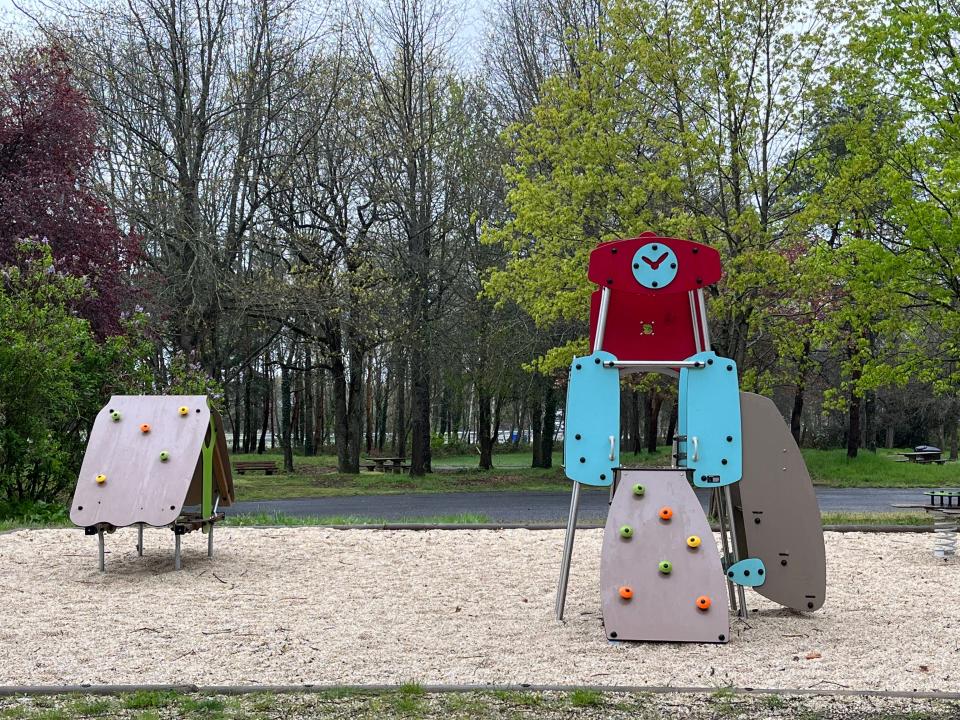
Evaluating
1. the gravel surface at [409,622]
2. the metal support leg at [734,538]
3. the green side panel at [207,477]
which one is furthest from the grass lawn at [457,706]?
the green side panel at [207,477]

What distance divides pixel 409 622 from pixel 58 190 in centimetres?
1319

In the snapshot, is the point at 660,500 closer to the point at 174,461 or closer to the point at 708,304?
the point at 174,461

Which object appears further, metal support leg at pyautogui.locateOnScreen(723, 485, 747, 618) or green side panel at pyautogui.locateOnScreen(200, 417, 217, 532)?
green side panel at pyautogui.locateOnScreen(200, 417, 217, 532)

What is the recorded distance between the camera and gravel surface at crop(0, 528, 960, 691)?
494 centimetres

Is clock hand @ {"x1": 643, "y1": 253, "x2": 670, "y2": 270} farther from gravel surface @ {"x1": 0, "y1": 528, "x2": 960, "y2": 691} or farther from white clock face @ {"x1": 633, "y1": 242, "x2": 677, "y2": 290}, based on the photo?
gravel surface @ {"x1": 0, "y1": 528, "x2": 960, "y2": 691}

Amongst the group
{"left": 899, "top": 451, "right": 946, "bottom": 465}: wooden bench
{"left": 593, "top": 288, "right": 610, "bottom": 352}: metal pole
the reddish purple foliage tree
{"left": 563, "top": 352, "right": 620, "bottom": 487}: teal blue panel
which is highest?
the reddish purple foliage tree

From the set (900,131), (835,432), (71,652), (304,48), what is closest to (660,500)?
(71,652)

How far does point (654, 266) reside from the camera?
6.61 m

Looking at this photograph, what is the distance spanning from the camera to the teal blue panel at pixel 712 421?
237 inches

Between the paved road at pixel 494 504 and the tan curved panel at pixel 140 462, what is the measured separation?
534 cm

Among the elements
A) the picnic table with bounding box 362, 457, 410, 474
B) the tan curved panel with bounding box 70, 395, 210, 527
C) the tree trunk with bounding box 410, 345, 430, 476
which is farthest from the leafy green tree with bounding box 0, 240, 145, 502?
the picnic table with bounding box 362, 457, 410, 474

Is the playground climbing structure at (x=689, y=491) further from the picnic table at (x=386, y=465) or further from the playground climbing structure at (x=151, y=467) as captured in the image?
the picnic table at (x=386, y=465)

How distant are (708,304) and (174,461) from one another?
8.72m

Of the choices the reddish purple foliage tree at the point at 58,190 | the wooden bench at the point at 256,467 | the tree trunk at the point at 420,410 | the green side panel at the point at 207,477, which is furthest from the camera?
the wooden bench at the point at 256,467
